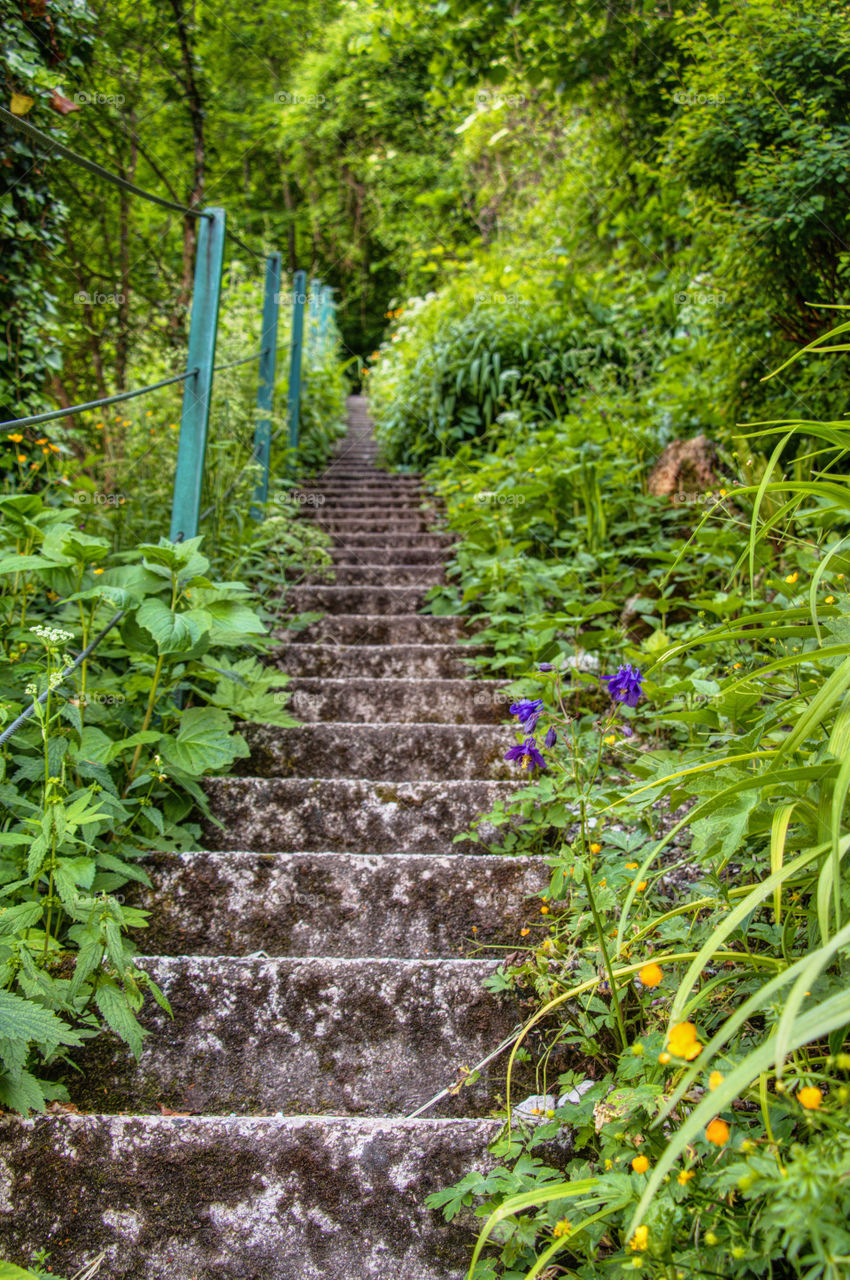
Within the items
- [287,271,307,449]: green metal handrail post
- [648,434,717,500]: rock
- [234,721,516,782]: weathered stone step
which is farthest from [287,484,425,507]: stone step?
[234,721,516,782]: weathered stone step

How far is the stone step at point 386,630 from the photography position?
3027mm

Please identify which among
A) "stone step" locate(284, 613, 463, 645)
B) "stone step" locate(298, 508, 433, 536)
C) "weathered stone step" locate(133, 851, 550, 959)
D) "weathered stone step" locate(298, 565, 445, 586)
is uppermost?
"stone step" locate(298, 508, 433, 536)

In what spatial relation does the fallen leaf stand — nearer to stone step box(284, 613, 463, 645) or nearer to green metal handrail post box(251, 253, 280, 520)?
green metal handrail post box(251, 253, 280, 520)

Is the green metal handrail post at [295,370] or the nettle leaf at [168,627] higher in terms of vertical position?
the green metal handrail post at [295,370]

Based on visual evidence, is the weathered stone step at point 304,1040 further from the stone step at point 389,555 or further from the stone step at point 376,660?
the stone step at point 389,555

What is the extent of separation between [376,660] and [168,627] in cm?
121

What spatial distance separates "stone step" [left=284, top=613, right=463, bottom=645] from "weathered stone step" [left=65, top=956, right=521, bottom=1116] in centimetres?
171

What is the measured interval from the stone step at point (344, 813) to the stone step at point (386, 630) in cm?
109

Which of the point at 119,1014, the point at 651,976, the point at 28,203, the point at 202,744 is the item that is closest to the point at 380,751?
the point at 202,744

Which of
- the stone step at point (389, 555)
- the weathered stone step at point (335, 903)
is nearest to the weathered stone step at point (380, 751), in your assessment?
the weathered stone step at point (335, 903)

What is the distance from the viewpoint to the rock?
3.09 meters

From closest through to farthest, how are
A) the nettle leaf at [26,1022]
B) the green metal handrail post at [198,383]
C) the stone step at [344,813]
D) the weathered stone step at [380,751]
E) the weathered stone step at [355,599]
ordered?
1. the nettle leaf at [26,1022]
2. the stone step at [344,813]
3. the weathered stone step at [380,751]
4. the green metal handrail post at [198,383]
5. the weathered stone step at [355,599]

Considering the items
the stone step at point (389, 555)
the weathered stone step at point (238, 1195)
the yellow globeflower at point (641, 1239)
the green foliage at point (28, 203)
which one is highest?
the green foliage at point (28, 203)

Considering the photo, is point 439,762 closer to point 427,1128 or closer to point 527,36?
point 427,1128
